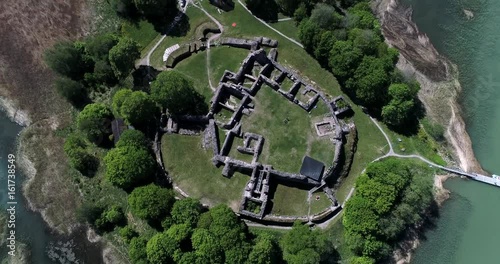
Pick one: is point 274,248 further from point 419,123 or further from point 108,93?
point 108,93

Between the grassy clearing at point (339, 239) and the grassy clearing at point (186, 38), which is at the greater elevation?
the grassy clearing at point (186, 38)

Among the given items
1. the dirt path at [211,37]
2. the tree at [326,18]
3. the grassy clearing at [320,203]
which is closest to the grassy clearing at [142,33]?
the dirt path at [211,37]

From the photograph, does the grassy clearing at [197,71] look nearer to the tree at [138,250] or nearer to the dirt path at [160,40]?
the dirt path at [160,40]

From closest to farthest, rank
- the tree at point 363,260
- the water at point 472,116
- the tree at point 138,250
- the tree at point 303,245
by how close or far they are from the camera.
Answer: the tree at point 303,245
the tree at point 363,260
the tree at point 138,250
the water at point 472,116

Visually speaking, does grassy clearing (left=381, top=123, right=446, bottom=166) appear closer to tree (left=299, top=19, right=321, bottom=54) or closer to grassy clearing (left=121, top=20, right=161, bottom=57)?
tree (left=299, top=19, right=321, bottom=54)

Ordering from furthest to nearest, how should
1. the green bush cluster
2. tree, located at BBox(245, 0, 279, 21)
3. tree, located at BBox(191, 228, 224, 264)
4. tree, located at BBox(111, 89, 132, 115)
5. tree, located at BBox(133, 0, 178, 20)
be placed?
1. tree, located at BBox(245, 0, 279, 21)
2. tree, located at BBox(133, 0, 178, 20)
3. the green bush cluster
4. tree, located at BBox(111, 89, 132, 115)
5. tree, located at BBox(191, 228, 224, 264)

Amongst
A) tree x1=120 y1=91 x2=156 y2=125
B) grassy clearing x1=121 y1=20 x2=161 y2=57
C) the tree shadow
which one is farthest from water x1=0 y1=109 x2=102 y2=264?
the tree shadow
